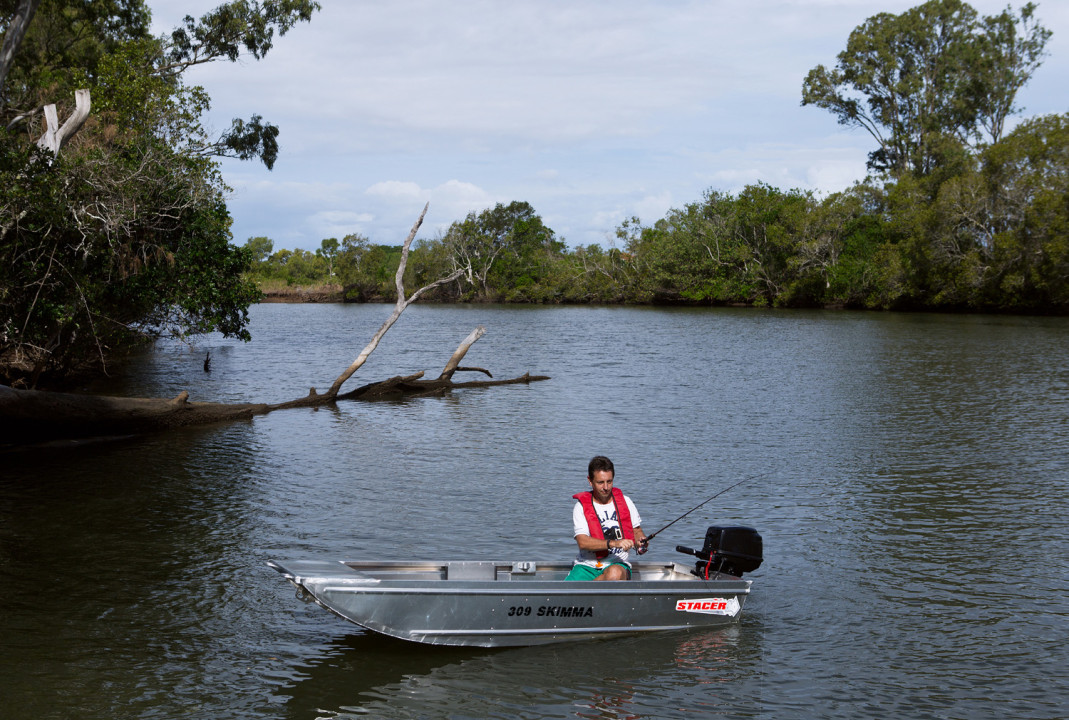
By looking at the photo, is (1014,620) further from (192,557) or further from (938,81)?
(938,81)

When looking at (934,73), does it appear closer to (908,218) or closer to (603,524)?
(908,218)

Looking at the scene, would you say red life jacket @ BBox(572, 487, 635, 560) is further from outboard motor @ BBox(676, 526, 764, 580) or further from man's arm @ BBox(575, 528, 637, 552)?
outboard motor @ BBox(676, 526, 764, 580)

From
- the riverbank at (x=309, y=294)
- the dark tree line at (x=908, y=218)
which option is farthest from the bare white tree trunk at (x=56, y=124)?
the riverbank at (x=309, y=294)

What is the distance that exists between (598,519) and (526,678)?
162 centimetres

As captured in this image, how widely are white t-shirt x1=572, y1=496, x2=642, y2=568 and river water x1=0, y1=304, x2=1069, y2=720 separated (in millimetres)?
737

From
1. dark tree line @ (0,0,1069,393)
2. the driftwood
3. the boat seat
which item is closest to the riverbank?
dark tree line @ (0,0,1069,393)

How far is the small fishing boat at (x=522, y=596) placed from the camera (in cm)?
737

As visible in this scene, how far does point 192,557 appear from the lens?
10.4 meters

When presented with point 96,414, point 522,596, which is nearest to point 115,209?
point 96,414

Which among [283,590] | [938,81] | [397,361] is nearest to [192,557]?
[283,590]

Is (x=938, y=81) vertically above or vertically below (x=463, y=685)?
above

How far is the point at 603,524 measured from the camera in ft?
27.7

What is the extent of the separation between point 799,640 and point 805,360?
85.6ft

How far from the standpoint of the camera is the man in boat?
8.22m
